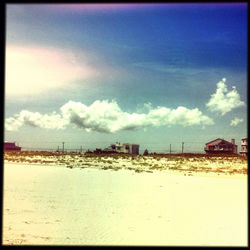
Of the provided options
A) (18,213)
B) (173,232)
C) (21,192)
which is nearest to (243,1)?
(173,232)

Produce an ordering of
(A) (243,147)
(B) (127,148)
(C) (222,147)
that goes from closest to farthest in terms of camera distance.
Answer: (C) (222,147) < (A) (243,147) < (B) (127,148)

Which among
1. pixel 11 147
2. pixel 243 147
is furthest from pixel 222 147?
pixel 11 147

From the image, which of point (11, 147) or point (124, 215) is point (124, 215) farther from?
point (11, 147)

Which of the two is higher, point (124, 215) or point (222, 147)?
point (222, 147)

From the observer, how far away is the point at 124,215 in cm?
928

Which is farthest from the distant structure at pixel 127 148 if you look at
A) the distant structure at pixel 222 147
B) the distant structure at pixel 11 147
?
the distant structure at pixel 11 147

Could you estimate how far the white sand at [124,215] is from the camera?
283 inches

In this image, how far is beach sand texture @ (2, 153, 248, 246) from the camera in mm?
7177

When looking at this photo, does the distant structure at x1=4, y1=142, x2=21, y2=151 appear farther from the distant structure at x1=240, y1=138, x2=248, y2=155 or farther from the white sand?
the white sand

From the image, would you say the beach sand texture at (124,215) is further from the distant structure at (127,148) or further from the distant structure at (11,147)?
the distant structure at (11,147)

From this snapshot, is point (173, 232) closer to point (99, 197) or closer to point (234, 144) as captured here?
point (99, 197)

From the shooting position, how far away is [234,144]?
5634cm

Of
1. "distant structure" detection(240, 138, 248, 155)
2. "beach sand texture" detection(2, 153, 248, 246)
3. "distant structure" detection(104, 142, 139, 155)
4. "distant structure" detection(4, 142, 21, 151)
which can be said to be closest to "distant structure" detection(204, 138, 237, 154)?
"distant structure" detection(240, 138, 248, 155)

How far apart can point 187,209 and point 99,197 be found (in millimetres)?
3510
